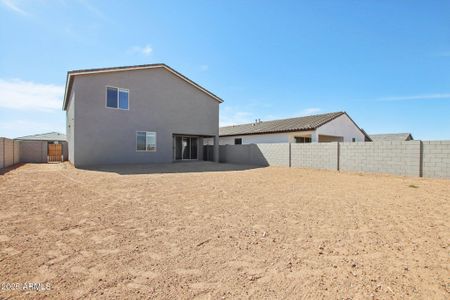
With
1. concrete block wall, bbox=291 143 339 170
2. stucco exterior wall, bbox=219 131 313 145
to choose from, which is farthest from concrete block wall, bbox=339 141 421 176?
stucco exterior wall, bbox=219 131 313 145

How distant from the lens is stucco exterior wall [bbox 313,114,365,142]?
63.9 feet

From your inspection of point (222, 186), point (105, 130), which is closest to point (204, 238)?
point (222, 186)

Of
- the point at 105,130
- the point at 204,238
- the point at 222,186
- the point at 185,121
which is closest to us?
the point at 204,238

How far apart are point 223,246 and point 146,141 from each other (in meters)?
13.7

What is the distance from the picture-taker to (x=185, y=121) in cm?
1775

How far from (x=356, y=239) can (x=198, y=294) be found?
2795 mm

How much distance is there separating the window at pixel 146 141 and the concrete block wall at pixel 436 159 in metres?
15.0

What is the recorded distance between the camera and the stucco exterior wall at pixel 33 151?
64.3 ft

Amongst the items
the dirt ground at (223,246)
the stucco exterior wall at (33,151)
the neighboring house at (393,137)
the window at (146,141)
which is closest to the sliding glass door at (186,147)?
the window at (146,141)

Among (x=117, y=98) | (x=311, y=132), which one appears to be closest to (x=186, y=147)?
(x=117, y=98)

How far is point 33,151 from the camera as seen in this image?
19.9 m

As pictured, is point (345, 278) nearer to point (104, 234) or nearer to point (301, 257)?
point (301, 257)

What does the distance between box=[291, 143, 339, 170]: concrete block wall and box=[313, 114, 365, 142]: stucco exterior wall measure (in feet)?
14.5

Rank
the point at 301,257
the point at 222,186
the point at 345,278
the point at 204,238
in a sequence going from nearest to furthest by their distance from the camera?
the point at 345,278
the point at 301,257
the point at 204,238
the point at 222,186
